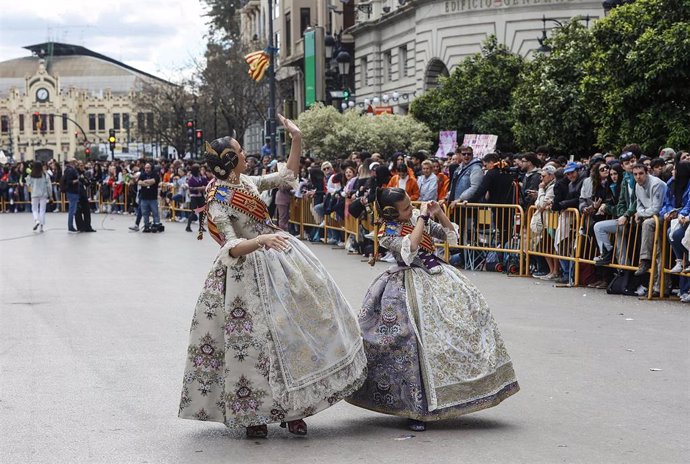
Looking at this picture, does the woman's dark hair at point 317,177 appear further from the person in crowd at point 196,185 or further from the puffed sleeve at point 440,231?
the puffed sleeve at point 440,231

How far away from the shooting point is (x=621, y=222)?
14.5 metres

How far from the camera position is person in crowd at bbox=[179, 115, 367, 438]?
6.91 m

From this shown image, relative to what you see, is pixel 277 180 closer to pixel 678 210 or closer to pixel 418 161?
pixel 678 210

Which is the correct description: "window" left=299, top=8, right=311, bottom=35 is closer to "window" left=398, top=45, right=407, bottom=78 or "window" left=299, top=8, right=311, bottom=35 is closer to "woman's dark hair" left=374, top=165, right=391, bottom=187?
"window" left=398, top=45, right=407, bottom=78

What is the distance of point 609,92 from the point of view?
24.7 m

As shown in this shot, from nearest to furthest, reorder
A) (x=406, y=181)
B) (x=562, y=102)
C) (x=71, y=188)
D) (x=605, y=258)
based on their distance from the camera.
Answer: (x=605, y=258)
(x=406, y=181)
(x=562, y=102)
(x=71, y=188)

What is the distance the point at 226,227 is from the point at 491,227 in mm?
10934

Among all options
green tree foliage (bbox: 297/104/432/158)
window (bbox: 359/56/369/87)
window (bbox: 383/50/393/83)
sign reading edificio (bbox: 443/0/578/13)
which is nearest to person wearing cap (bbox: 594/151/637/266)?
green tree foliage (bbox: 297/104/432/158)

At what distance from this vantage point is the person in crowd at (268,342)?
691 centimetres

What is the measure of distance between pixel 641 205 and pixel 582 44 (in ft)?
50.8

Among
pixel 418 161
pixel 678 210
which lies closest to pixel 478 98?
pixel 418 161

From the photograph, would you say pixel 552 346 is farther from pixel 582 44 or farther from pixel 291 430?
pixel 582 44

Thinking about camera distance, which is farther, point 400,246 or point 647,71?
point 647,71

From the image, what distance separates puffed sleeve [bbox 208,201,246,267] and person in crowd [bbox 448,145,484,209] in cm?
1077
